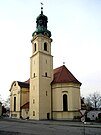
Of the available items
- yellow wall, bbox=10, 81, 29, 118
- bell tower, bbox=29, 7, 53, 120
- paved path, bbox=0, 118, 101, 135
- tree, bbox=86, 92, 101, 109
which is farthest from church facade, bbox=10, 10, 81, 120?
tree, bbox=86, 92, 101, 109

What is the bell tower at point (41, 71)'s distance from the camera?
141 ft

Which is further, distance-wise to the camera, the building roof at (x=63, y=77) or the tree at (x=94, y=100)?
the tree at (x=94, y=100)

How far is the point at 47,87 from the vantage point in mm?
44562

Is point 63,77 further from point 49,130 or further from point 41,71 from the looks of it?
point 49,130

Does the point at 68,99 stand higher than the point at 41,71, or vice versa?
the point at 41,71

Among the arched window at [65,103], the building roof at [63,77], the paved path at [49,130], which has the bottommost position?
the paved path at [49,130]

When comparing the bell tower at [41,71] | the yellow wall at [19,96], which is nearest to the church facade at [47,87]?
the bell tower at [41,71]

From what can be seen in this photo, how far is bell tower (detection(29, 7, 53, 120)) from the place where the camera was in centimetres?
4306

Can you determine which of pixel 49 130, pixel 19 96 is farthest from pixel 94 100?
pixel 49 130

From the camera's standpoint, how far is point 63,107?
42.4 m

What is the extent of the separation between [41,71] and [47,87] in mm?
3643

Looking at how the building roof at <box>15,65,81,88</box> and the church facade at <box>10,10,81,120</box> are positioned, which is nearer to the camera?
the church facade at <box>10,10,81,120</box>

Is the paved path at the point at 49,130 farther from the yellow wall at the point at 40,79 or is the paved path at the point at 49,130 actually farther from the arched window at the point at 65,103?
the yellow wall at the point at 40,79

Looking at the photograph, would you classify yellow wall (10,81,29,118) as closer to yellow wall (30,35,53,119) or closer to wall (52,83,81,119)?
yellow wall (30,35,53,119)
